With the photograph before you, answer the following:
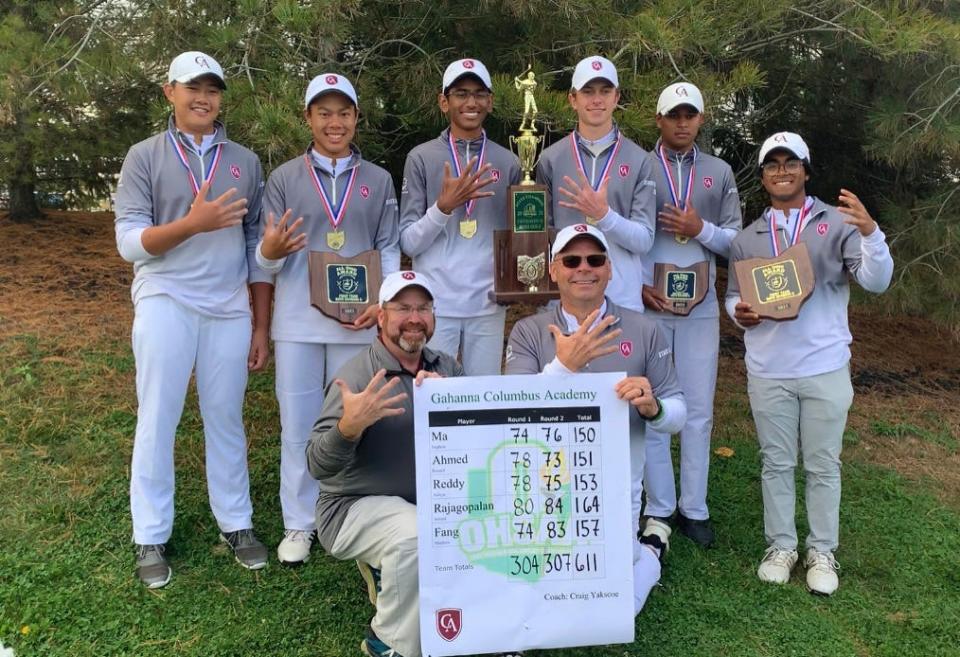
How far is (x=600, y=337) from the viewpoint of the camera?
3148 mm

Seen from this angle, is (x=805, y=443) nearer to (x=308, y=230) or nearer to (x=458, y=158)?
(x=458, y=158)

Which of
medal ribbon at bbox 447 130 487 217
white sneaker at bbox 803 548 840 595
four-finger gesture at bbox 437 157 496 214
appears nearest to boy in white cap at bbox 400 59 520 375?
medal ribbon at bbox 447 130 487 217

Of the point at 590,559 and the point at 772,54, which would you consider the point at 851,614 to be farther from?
the point at 772,54

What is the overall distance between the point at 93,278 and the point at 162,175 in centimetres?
557

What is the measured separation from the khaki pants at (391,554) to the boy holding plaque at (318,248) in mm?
951

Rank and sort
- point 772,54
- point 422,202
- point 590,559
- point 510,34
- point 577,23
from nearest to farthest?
point 590,559 < point 422,202 < point 577,23 < point 510,34 < point 772,54

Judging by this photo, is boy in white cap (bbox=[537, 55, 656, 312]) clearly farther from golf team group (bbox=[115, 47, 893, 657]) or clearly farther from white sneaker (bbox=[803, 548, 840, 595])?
white sneaker (bbox=[803, 548, 840, 595])

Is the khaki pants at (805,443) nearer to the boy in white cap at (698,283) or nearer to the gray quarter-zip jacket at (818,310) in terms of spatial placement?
the gray quarter-zip jacket at (818,310)


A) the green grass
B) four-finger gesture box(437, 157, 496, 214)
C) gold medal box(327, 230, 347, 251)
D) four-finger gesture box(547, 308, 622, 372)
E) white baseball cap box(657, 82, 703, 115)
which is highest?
white baseball cap box(657, 82, 703, 115)

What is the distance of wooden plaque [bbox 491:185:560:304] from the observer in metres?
3.95

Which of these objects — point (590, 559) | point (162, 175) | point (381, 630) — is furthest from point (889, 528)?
point (162, 175)

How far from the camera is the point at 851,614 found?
3627mm

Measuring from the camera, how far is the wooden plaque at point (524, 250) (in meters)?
3.95

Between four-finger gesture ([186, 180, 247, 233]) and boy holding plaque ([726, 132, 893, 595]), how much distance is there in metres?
2.38
